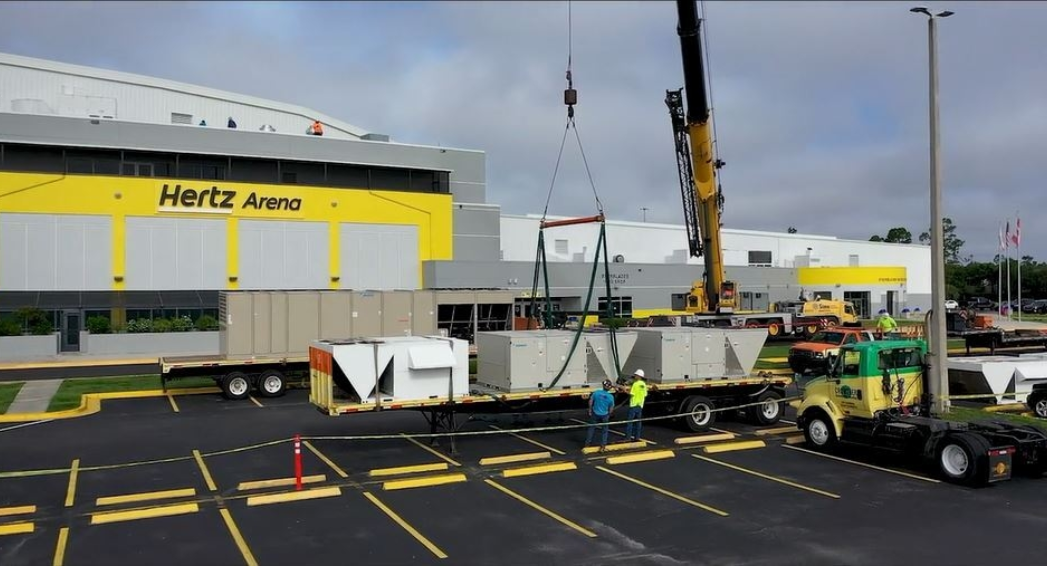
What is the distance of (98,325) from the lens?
36875 mm

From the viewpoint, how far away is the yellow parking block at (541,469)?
13413 mm

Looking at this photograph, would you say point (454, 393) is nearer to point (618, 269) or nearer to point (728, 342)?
point (728, 342)

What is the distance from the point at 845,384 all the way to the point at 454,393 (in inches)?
300

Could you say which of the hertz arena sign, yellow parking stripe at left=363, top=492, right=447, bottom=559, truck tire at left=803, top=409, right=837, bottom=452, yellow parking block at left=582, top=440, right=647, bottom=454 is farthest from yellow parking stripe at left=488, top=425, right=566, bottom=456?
the hertz arena sign

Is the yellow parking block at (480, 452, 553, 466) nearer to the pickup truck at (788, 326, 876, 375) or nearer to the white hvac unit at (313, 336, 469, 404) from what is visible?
the white hvac unit at (313, 336, 469, 404)

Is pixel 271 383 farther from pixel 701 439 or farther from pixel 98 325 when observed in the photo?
pixel 98 325

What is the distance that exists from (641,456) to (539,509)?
391 cm

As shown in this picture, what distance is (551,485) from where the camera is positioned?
12719mm

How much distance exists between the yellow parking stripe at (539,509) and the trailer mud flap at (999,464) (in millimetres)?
6804

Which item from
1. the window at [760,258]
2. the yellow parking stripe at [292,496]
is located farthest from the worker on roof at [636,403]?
the window at [760,258]

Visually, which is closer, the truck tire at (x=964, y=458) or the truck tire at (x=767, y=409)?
the truck tire at (x=964, y=458)

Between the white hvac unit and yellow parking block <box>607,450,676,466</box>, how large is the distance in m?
3.17

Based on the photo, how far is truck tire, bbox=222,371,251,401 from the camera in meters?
22.9

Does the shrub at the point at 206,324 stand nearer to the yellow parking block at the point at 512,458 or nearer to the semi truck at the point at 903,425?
the yellow parking block at the point at 512,458
